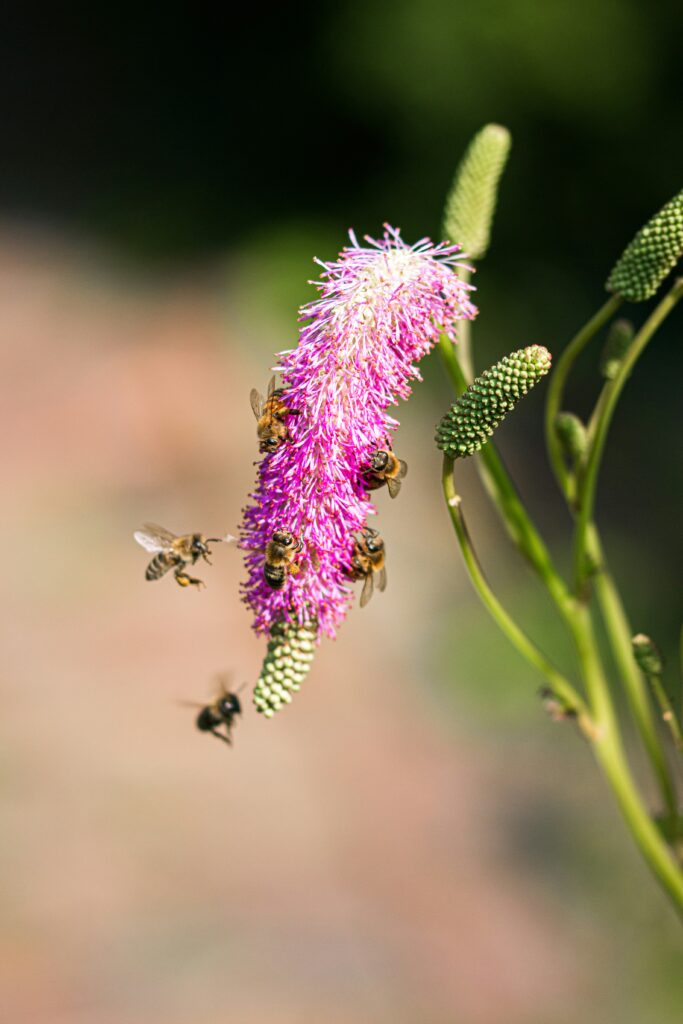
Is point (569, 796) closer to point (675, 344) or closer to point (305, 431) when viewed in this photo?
point (675, 344)

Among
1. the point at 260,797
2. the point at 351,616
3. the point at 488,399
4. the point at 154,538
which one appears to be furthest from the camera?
the point at 351,616

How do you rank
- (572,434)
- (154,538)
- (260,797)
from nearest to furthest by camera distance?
(572,434) < (154,538) < (260,797)

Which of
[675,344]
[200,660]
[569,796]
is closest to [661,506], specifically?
[675,344]

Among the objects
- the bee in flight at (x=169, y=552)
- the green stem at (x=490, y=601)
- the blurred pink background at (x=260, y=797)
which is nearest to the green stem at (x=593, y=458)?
the green stem at (x=490, y=601)

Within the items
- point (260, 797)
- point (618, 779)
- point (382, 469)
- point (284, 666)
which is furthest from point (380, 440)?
point (260, 797)

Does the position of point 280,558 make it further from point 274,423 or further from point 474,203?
point 474,203

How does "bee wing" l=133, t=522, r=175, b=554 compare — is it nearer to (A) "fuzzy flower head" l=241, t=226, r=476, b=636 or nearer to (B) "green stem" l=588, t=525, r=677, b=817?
(A) "fuzzy flower head" l=241, t=226, r=476, b=636
